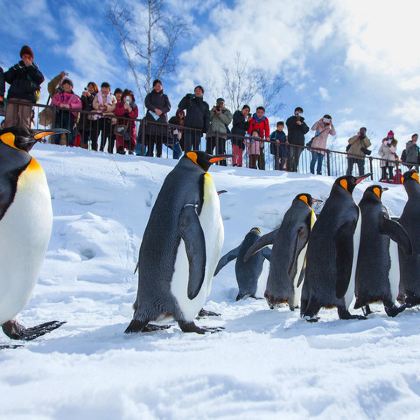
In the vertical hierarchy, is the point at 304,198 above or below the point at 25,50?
below

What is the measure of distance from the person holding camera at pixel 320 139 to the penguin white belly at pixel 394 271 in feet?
25.1

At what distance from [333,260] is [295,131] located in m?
7.96

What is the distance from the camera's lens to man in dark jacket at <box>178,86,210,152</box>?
29.5ft

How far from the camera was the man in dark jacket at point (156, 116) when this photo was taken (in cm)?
877

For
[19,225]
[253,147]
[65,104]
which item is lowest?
[19,225]

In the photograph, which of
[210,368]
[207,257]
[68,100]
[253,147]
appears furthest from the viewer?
[253,147]

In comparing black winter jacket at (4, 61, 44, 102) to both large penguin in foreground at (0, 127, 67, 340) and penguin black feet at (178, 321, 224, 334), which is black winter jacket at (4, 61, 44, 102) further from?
penguin black feet at (178, 321, 224, 334)

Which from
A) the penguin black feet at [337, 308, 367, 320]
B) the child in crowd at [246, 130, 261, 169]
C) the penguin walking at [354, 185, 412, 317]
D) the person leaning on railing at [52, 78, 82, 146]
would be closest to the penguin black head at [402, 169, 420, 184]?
the penguin walking at [354, 185, 412, 317]

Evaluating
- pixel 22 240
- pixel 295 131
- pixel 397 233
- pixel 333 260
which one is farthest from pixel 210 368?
pixel 295 131

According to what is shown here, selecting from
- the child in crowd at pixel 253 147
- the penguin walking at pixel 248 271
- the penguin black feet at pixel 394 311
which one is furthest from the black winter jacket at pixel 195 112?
the penguin black feet at pixel 394 311

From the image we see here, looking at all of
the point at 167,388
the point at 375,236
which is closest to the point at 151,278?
the point at 167,388

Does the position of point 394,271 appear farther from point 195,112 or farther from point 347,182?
point 195,112

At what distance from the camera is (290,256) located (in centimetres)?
386

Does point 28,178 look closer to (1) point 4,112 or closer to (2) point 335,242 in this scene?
(2) point 335,242
